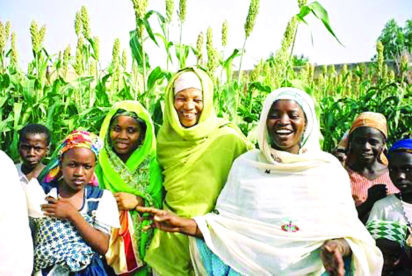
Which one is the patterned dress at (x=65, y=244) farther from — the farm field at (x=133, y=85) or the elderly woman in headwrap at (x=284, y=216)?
the farm field at (x=133, y=85)

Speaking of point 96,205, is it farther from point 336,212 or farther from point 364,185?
point 364,185

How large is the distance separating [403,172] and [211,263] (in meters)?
1.09

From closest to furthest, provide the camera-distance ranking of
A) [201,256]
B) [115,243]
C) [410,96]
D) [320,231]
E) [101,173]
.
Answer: [320,231]
[201,256]
[115,243]
[101,173]
[410,96]

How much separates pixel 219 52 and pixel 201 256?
215cm

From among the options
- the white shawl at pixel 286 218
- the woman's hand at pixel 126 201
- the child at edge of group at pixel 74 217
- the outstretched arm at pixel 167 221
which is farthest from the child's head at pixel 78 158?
the white shawl at pixel 286 218

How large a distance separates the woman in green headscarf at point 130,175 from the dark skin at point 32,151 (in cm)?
53

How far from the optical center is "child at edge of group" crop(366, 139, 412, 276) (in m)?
2.23

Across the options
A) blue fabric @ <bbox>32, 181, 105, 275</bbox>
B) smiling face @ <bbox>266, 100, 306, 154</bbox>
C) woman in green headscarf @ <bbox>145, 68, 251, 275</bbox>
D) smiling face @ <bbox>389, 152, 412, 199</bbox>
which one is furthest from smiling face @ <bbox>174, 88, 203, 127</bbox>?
smiling face @ <bbox>389, 152, 412, 199</bbox>

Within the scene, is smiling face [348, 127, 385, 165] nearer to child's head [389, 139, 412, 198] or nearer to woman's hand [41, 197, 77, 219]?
child's head [389, 139, 412, 198]

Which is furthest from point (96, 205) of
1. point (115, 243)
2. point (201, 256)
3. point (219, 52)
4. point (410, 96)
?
point (410, 96)

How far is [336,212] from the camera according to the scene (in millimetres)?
2148

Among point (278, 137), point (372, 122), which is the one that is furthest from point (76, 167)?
point (372, 122)

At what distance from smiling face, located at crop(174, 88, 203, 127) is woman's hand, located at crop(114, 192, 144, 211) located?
503mm

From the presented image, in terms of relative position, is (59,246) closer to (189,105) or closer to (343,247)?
(189,105)
